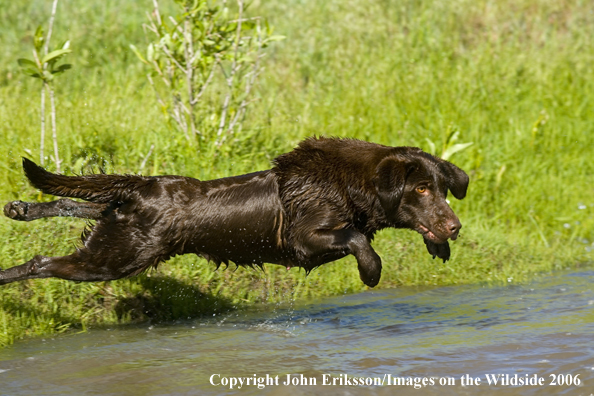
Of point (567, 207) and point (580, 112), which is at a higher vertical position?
point (580, 112)

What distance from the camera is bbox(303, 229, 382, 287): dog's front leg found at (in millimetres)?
5129

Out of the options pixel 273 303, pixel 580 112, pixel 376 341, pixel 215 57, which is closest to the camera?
pixel 376 341

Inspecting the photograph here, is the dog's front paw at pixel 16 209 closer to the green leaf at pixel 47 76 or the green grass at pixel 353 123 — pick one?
the green grass at pixel 353 123

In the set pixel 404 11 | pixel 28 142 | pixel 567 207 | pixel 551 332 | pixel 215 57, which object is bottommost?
pixel 551 332

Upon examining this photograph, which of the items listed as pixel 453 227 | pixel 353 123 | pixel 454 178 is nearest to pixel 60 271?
pixel 453 227

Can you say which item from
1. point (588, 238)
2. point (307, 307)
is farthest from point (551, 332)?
point (588, 238)

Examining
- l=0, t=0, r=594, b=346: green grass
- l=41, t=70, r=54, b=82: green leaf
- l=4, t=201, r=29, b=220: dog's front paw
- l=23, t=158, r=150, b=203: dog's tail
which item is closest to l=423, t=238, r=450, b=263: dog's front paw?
l=0, t=0, r=594, b=346: green grass

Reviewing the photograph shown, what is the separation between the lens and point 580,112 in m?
9.45

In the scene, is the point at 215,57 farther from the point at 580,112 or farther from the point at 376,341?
the point at 580,112

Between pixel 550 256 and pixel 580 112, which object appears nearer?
pixel 550 256

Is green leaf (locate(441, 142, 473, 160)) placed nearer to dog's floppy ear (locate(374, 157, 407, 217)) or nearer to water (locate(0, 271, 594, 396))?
water (locate(0, 271, 594, 396))

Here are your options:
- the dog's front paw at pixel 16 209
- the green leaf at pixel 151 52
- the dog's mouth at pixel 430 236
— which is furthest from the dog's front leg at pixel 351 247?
the green leaf at pixel 151 52

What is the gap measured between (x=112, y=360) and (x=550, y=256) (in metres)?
4.52

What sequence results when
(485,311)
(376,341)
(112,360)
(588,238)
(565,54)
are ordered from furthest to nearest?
1. (565,54)
2. (588,238)
3. (485,311)
4. (376,341)
5. (112,360)
